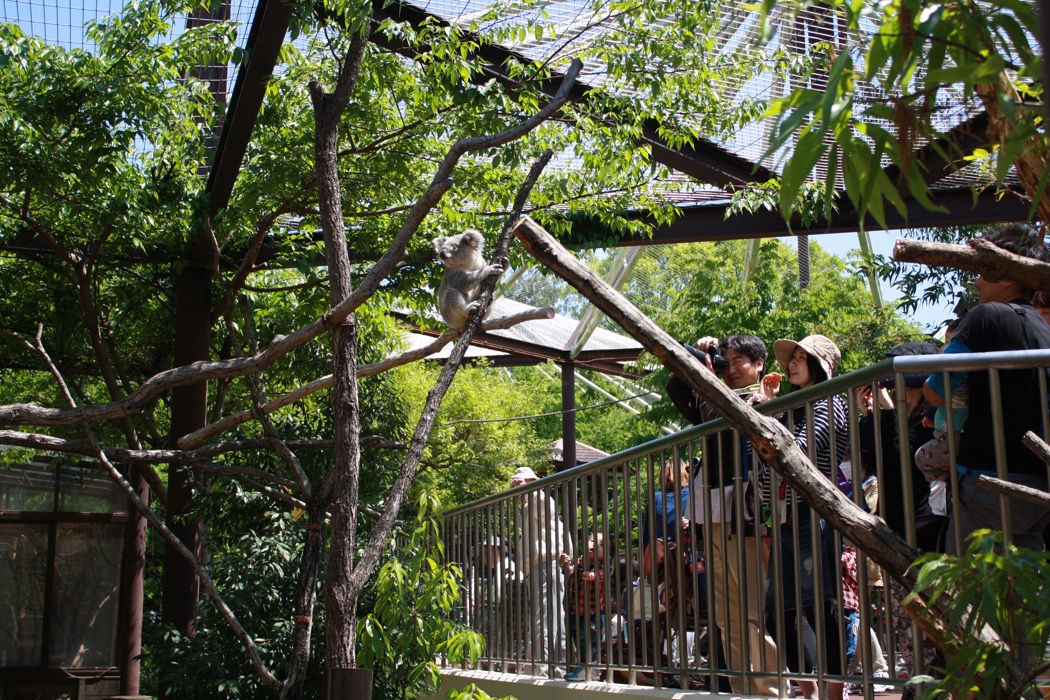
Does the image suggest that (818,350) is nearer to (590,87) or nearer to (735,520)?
(735,520)

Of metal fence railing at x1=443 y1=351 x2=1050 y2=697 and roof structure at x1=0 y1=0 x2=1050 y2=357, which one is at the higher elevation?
roof structure at x1=0 y1=0 x2=1050 y2=357

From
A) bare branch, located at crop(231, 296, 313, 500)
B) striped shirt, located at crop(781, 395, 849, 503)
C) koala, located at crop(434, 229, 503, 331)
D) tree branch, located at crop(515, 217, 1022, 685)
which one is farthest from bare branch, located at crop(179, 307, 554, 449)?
koala, located at crop(434, 229, 503, 331)

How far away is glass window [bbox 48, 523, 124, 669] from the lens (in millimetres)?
11750

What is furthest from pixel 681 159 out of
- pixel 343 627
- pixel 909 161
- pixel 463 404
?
pixel 463 404

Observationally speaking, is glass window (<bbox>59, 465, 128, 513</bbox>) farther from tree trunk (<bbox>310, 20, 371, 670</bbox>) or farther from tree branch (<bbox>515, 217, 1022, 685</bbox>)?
tree branch (<bbox>515, 217, 1022, 685</bbox>)

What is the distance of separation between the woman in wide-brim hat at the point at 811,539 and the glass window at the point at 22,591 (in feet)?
30.7

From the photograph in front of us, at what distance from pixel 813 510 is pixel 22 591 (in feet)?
35.1

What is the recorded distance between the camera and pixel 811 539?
4008 millimetres

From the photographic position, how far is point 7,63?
24.7 feet

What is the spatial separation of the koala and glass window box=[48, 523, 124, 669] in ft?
21.4

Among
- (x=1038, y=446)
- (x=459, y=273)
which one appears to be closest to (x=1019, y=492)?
(x=1038, y=446)

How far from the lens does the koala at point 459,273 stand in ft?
24.4

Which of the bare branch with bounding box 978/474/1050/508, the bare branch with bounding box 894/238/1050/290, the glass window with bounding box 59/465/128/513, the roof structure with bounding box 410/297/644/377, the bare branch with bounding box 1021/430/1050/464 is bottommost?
the bare branch with bounding box 978/474/1050/508

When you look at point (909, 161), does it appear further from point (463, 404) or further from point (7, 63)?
point (463, 404)
